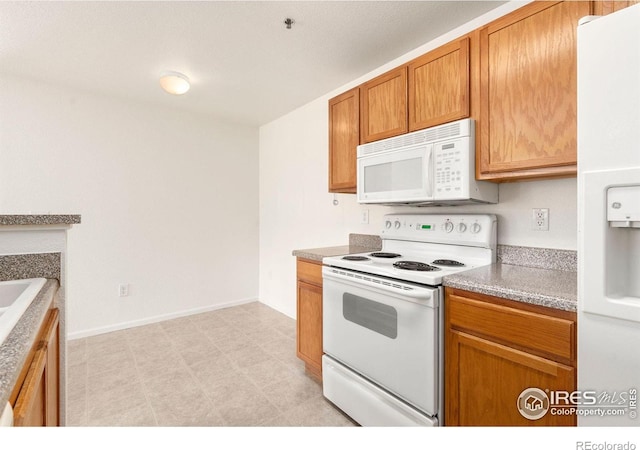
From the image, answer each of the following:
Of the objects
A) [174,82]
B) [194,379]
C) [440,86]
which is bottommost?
[194,379]

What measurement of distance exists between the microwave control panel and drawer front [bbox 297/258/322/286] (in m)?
0.93

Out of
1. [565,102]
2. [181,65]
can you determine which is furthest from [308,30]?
[565,102]

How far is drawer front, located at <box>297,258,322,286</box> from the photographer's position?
2.18 m

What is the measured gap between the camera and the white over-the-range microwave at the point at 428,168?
1.63m

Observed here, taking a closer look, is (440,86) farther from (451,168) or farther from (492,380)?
(492,380)

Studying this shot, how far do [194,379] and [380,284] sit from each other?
5.17 feet

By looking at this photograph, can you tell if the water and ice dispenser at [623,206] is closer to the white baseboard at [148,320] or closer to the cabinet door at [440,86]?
the cabinet door at [440,86]

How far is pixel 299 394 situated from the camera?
2.05m

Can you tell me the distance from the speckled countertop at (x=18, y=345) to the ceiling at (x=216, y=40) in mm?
1729

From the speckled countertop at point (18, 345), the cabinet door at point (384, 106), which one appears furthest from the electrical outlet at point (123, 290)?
the cabinet door at point (384, 106)

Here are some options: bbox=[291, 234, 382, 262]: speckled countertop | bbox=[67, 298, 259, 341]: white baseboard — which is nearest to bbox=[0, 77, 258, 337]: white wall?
bbox=[67, 298, 259, 341]: white baseboard

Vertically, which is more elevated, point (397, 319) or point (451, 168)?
point (451, 168)

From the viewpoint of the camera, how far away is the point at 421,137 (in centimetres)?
183

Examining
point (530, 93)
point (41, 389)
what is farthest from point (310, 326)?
point (530, 93)
